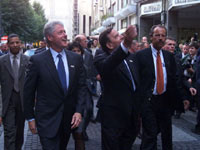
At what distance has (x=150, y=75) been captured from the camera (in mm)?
4148

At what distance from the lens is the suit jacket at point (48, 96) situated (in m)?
3.27

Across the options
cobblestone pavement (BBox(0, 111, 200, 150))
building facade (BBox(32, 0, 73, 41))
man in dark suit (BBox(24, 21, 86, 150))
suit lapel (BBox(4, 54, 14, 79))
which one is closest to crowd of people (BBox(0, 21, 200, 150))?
man in dark suit (BBox(24, 21, 86, 150))

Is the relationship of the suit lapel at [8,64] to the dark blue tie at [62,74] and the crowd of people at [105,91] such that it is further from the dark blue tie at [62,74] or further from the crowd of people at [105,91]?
the dark blue tie at [62,74]

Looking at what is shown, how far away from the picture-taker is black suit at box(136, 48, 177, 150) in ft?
13.6

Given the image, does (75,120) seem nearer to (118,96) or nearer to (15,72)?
(118,96)

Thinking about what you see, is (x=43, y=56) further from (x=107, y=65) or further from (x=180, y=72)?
(x=180, y=72)

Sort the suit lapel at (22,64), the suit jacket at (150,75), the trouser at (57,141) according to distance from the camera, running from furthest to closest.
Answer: the suit lapel at (22,64) < the suit jacket at (150,75) < the trouser at (57,141)

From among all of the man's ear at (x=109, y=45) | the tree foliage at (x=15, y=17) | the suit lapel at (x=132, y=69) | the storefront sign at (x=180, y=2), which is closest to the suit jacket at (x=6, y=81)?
the man's ear at (x=109, y=45)

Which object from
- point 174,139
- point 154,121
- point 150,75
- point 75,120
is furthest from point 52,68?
point 174,139

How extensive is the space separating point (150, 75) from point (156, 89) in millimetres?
214

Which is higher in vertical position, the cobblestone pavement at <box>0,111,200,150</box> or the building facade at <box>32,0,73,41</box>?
the building facade at <box>32,0,73,41</box>

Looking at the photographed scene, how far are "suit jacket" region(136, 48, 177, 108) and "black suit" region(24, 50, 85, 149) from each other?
1137 mm

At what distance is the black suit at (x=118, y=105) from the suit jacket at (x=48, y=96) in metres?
0.34

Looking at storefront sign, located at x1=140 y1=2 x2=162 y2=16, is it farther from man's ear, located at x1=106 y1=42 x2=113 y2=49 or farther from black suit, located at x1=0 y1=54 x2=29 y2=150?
man's ear, located at x1=106 y1=42 x2=113 y2=49
